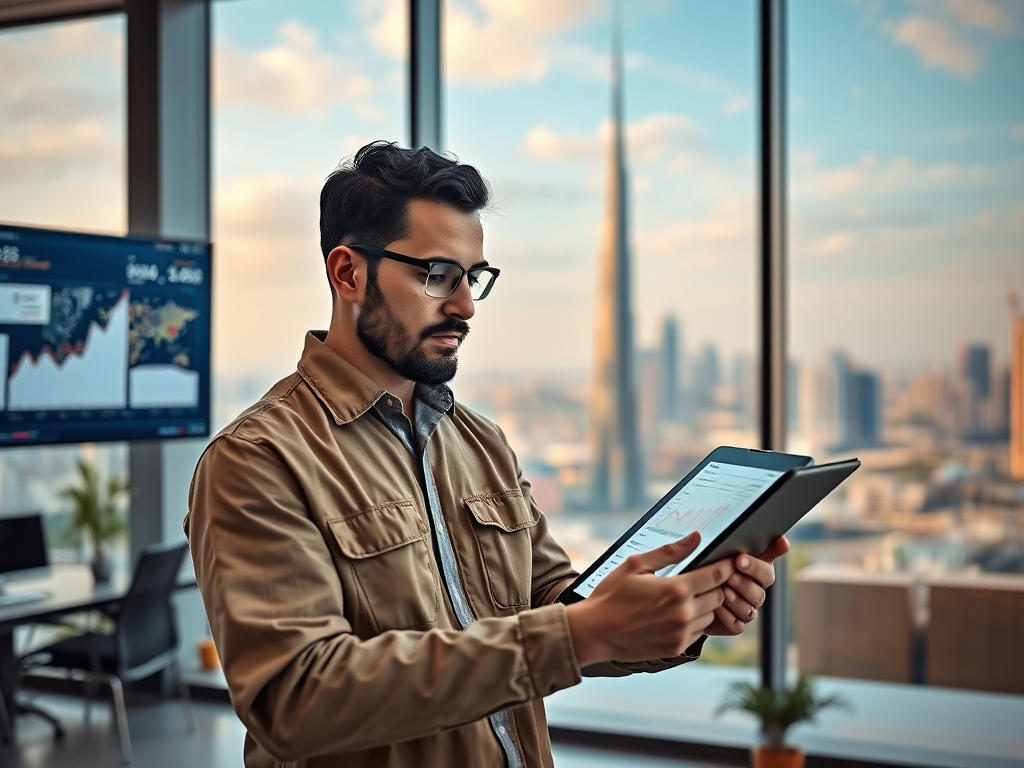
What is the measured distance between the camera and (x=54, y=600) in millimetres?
4180

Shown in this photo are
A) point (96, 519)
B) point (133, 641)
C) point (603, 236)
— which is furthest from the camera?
point (96, 519)

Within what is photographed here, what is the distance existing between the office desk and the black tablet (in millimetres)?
3060

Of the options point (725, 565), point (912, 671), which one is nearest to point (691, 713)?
point (912, 671)

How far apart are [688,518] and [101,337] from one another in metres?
3.50

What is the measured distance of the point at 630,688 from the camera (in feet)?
14.8

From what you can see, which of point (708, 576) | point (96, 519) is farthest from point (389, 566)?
point (96, 519)

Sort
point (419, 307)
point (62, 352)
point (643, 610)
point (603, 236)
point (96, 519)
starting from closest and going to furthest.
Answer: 1. point (643, 610)
2. point (419, 307)
3. point (62, 352)
4. point (603, 236)
5. point (96, 519)

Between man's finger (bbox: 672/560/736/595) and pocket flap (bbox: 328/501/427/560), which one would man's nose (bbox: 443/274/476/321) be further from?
man's finger (bbox: 672/560/736/595)

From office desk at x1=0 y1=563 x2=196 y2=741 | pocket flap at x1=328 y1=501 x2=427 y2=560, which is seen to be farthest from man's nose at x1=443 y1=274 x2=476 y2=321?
office desk at x1=0 y1=563 x2=196 y2=741

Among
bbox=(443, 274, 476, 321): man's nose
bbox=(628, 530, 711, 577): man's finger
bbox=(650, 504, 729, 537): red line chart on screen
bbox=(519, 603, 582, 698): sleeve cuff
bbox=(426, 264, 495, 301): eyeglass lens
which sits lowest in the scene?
bbox=(519, 603, 582, 698): sleeve cuff

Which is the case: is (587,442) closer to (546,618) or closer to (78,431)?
(78,431)

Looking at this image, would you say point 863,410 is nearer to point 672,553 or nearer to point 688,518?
point 688,518

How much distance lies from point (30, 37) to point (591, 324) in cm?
351

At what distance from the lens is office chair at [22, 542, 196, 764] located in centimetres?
427
